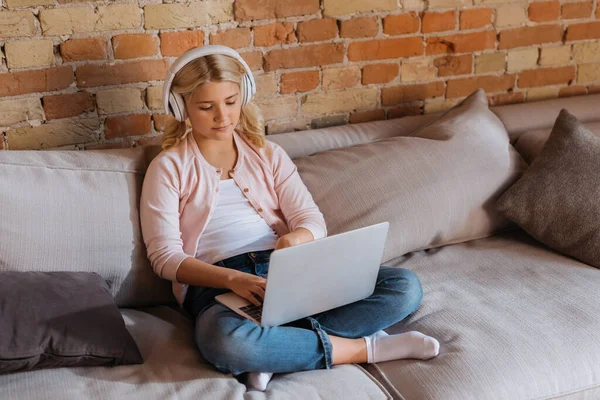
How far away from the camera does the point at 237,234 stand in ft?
6.24

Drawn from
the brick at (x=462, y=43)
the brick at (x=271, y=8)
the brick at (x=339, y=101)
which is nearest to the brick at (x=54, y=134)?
the brick at (x=271, y=8)

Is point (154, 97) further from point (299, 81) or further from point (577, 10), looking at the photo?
point (577, 10)

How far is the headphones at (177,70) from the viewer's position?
72.6 inches

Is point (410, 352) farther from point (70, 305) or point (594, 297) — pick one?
point (70, 305)

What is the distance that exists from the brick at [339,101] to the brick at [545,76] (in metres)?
0.62

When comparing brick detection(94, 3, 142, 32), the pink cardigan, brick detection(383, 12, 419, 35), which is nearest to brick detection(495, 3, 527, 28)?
brick detection(383, 12, 419, 35)

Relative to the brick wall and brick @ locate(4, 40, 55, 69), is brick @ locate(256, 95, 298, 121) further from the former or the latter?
brick @ locate(4, 40, 55, 69)

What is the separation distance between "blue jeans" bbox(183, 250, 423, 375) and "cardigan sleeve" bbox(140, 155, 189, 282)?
0.11 meters

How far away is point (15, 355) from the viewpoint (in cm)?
147

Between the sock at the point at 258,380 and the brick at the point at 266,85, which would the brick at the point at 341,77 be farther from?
the sock at the point at 258,380

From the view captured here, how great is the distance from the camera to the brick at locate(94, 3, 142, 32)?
2070 mm

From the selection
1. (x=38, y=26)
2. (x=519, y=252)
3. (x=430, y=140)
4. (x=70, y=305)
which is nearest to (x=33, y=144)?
(x=38, y=26)

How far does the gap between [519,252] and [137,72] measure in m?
1.24

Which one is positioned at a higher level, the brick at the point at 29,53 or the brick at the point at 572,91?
the brick at the point at 29,53
